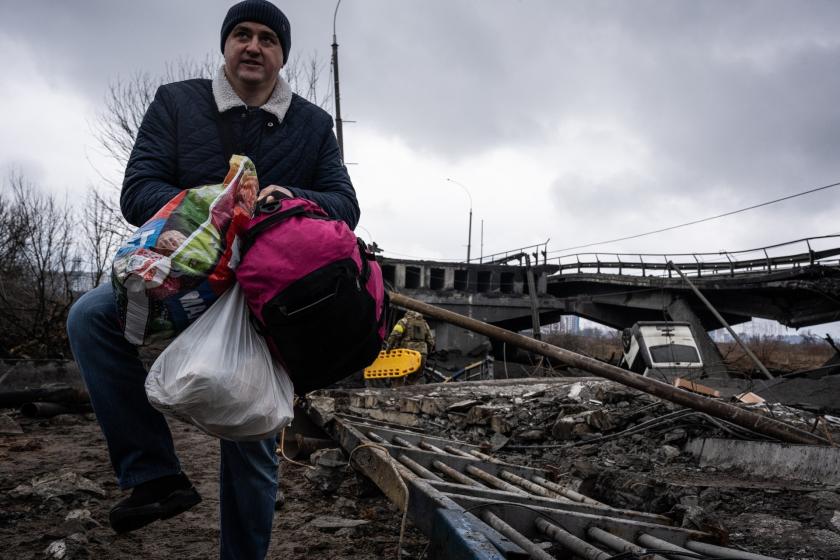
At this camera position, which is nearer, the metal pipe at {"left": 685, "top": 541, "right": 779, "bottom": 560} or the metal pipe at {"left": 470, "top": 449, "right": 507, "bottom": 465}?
the metal pipe at {"left": 685, "top": 541, "right": 779, "bottom": 560}

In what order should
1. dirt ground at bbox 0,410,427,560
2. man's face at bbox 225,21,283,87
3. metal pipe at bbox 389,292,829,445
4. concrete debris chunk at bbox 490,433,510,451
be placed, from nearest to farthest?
man's face at bbox 225,21,283,87, dirt ground at bbox 0,410,427,560, metal pipe at bbox 389,292,829,445, concrete debris chunk at bbox 490,433,510,451

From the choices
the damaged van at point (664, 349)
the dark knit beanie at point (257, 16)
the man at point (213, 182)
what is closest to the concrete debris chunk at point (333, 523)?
the man at point (213, 182)

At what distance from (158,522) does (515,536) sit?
170 centimetres

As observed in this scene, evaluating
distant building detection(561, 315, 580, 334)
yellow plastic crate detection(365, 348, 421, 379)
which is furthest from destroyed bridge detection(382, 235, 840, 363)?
yellow plastic crate detection(365, 348, 421, 379)

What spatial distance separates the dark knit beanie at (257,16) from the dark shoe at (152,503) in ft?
4.62

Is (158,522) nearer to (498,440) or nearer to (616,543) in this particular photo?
(616,543)

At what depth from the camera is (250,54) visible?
1827 mm

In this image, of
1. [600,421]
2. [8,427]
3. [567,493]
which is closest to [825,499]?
[567,493]

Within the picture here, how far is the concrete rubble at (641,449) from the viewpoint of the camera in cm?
299

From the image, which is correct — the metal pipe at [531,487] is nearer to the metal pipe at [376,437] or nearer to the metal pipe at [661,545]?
the metal pipe at [661,545]

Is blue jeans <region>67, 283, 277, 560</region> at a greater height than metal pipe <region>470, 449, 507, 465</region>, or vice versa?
blue jeans <region>67, 283, 277, 560</region>

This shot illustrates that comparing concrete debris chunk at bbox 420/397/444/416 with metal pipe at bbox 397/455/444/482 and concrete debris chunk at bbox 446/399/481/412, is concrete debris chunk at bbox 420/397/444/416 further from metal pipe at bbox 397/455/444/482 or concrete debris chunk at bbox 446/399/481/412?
metal pipe at bbox 397/455/444/482

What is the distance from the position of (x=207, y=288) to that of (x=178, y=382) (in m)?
0.25

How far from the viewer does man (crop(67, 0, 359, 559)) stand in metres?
1.61
